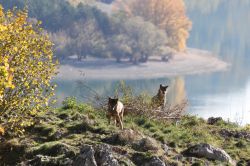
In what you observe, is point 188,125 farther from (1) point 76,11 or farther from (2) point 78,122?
(1) point 76,11

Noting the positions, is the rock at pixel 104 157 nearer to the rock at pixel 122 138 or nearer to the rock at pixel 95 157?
the rock at pixel 95 157

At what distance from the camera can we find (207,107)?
98562 millimetres

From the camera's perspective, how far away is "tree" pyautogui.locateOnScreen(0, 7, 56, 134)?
15.1 metres

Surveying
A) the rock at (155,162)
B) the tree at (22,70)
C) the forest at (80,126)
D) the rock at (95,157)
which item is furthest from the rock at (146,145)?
the tree at (22,70)

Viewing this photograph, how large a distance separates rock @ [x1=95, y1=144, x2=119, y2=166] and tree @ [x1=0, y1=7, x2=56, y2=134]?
99.3 inches

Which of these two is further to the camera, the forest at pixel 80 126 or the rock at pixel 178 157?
the rock at pixel 178 157

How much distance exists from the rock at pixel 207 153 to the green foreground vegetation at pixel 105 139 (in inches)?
11.4

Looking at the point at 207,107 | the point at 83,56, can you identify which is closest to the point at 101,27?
the point at 83,56

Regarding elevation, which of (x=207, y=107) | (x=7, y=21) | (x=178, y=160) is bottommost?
(x=207, y=107)

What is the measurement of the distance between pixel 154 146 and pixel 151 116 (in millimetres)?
5155

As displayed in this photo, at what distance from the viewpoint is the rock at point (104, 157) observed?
14078 mm

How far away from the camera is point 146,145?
15891mm

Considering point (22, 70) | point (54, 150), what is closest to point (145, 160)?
point (54, 150)

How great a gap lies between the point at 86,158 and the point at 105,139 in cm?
259
